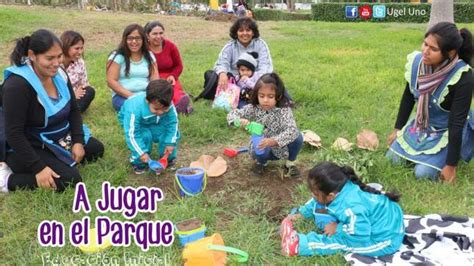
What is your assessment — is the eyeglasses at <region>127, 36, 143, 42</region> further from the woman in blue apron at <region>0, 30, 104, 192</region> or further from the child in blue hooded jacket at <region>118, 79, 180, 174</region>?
the woman in blue apron at <region>0, 30, 104, 192</region>

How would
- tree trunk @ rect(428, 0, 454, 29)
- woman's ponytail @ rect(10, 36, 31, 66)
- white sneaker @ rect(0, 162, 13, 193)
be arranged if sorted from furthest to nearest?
tree trunk @ rect(428, 0, 454, 29) → white sneaker @ rect(0, 162, 13, 193) → woman's ponytail @ rect(10, 36, 31, 66)

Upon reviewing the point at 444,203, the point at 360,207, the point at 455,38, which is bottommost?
the point at 444,203

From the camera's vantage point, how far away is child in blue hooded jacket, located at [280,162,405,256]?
8.08 ft

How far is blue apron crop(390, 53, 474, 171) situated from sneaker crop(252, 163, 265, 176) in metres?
1.04

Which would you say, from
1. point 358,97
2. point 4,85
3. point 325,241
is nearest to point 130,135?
point 4,85

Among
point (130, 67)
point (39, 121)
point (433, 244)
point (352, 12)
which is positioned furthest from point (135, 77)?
point (352, 12)

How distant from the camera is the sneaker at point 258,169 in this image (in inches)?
142

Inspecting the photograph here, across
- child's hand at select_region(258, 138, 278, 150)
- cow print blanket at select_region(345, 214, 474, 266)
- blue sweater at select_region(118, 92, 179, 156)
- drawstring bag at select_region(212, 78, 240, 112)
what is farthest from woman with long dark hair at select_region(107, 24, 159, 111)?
cow print blanket at select_region(345, 214, 474, 266)

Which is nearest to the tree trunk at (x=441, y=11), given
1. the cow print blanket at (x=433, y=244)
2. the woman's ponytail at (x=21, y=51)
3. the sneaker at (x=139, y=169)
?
the cow print blanket at (x=433, y=244)

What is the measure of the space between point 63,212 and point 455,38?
2798 mm

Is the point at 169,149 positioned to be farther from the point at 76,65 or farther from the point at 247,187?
Answer: the point at 76,65

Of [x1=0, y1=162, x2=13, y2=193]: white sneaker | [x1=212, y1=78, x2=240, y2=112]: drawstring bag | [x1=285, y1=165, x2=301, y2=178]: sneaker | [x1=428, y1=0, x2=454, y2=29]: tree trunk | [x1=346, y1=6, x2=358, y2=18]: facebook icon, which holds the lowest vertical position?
[x1=285, y1=165, x2=301, y2=178]: sneaker

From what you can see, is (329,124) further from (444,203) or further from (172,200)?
(172,200)

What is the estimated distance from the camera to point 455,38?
313 centimetres
